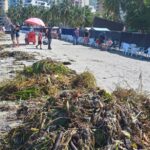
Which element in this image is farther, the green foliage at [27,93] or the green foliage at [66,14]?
the green foliage at [66,14]

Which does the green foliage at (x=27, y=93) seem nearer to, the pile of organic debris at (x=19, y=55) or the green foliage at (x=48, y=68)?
the green foliage at (x=48, y=68)

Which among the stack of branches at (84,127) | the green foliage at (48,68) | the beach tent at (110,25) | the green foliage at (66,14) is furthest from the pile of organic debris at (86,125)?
the green foliage at (66,14)

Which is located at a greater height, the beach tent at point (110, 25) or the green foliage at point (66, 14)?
the beach tent at point (110, 25)

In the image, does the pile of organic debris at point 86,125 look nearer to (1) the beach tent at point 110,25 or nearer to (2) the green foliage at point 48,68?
(2) the green foliage at point 48,68

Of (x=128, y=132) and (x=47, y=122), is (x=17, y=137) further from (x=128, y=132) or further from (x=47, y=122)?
(x=128, y=132)

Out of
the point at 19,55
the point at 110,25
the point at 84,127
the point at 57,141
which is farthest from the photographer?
the point at 110,25

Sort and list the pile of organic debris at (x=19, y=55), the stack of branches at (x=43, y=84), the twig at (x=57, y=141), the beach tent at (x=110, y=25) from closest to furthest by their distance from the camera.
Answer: the twig at (x=57, y=141), the stack of branches at (x=43, y=84), the pile of organic debris at (x=19, y=55), the beach tent at (x=110, y=25)

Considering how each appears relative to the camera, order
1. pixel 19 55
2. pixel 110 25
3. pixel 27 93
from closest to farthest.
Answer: pixel 27 93, pixel 19 55, pixel 110 25

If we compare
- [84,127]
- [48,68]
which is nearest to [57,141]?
[84,127]

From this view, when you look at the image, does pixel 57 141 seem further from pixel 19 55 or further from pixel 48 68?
pixel 19 55

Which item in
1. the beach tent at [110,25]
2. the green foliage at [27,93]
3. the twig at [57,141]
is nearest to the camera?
the twig at [57,141]

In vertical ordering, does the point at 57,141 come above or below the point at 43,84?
above

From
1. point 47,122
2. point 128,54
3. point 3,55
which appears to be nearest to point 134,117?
point 47,122

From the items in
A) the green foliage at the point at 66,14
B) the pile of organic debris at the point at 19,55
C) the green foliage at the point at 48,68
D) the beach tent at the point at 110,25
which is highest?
the green foliage at the point at 48,68
